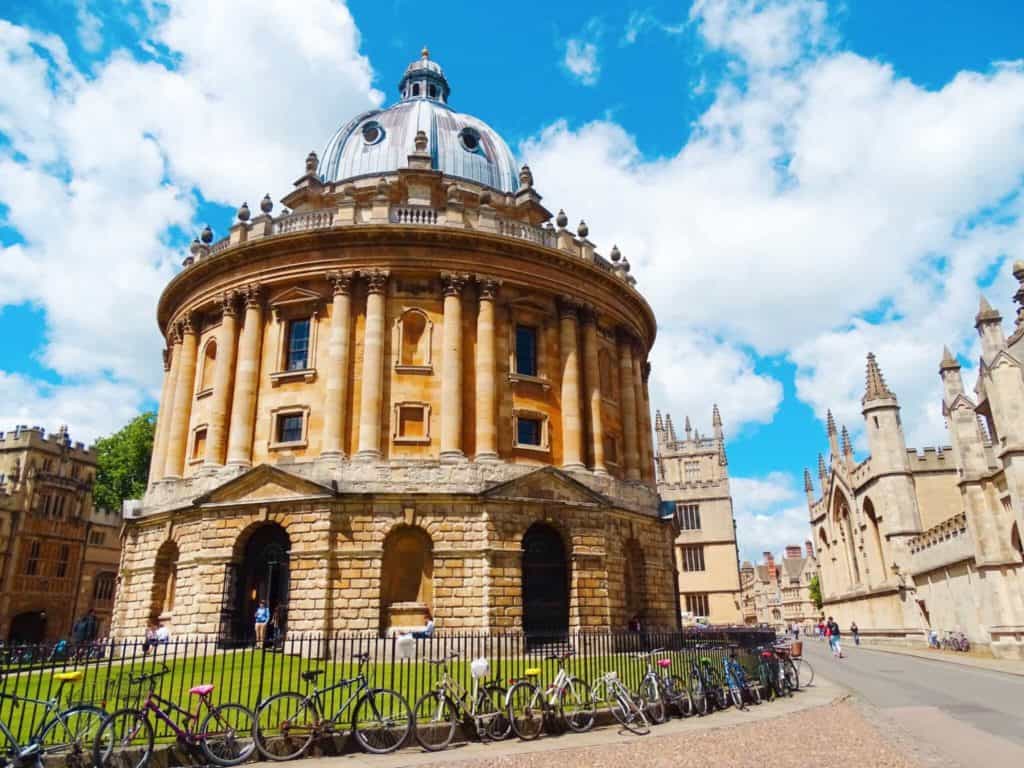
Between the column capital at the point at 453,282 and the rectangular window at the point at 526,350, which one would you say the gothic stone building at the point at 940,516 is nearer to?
the rectangular window at the point at 526,350

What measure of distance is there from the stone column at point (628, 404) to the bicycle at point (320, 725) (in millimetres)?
21796

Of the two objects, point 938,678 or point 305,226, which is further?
point 305,226

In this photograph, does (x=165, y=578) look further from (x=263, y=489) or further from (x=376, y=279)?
(x=376, y=279)

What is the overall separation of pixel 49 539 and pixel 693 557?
55008 millimetres

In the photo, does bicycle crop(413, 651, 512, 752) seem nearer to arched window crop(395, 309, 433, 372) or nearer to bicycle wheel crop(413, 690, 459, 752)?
bicycle wheel crop(413, 690, 459, 752)

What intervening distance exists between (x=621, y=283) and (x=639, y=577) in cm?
1297

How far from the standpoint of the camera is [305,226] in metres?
29.4

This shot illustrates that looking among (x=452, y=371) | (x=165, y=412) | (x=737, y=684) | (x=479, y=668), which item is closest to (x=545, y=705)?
(x=479, y=668)

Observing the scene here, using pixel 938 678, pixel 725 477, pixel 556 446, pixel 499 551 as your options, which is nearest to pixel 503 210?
pixel 556 446

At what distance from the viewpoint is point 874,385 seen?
159 feet

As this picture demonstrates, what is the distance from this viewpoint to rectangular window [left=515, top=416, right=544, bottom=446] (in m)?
28.4

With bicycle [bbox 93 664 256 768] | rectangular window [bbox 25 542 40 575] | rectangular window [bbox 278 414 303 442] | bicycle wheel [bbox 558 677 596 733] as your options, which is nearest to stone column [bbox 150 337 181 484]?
rectangular window [bbox 278 414 303 442]

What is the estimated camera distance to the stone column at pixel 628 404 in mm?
32531

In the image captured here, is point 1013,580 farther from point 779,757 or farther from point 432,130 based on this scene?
point 432,130
